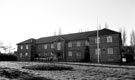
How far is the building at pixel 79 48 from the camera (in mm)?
32966

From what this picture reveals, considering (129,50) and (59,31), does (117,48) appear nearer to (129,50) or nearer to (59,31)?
(129,50)

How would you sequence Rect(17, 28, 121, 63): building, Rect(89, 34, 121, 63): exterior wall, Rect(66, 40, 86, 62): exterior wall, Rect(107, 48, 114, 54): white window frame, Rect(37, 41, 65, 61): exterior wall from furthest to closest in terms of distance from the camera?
Rect(37, 41, 65, 61): exterior wall → Rect(66, 40, 86, 62): exterior wall → Rect(17, 28, 121, 63): building → Rect(107, 48, 114, 54): white window frame → Rect(89, 34, 121, 63): exterior wall

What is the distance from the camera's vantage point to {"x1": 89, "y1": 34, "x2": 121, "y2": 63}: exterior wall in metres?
32.2

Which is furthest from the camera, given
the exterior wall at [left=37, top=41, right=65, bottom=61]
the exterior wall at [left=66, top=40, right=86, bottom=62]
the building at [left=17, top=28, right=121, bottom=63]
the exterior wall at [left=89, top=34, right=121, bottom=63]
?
the exterior wall at [left=37, top=41, right=65, bottom=61]

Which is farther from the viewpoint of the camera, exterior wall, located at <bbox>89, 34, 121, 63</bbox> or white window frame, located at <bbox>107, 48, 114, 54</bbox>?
white window frame, located at <bbox>107, 48, 114, 54</bbox>

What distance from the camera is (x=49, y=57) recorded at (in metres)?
44.1

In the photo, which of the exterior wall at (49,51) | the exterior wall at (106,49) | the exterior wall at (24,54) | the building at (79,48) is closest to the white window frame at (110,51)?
the building at (79,48)

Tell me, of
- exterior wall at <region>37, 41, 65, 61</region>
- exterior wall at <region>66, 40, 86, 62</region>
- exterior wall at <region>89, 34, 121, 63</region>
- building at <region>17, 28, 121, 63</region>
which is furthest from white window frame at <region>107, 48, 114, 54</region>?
exterior wall at <region>37, 41, 65, 61</region>

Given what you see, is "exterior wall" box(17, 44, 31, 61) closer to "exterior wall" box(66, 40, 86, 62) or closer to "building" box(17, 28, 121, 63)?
"building" box(17, 28, 121, 63)

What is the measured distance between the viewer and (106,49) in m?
33.8

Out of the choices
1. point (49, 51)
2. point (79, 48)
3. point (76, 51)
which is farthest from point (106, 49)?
point (49, 51)

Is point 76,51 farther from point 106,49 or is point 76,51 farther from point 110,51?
point 110,51

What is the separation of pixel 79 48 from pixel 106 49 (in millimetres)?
8440

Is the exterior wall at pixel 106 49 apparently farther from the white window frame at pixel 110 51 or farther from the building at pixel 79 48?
the white window frame at pixel 110 51
